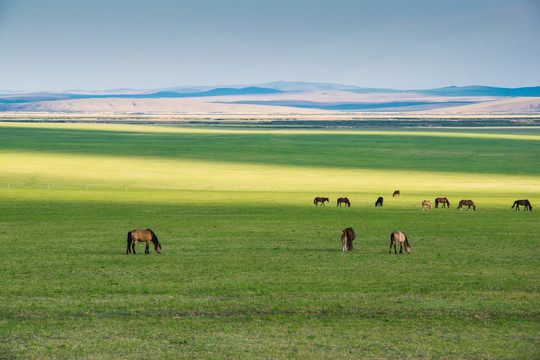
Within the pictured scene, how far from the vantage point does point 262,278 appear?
771 inches

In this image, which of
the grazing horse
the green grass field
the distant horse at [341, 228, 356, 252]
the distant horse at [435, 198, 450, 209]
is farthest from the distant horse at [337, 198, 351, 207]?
the grazing horse

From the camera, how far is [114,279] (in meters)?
19.3

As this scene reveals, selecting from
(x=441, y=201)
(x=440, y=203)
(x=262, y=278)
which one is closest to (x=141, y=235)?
(x=262, y=278)

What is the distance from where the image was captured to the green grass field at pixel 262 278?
13.7m

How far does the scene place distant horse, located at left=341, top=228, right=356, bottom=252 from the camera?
80.4ft

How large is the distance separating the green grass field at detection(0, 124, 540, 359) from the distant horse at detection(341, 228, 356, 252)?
1.28ft

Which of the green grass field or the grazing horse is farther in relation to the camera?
the grazing horse

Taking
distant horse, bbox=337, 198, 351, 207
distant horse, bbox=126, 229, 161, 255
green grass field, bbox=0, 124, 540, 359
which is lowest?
distant horse, bbox=337, 198, 351, 207

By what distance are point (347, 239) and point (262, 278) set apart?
5.84 m

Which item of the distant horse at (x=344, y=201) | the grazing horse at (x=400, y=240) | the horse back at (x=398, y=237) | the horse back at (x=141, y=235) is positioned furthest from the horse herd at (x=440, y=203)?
the horse back at (x=141, y=235)

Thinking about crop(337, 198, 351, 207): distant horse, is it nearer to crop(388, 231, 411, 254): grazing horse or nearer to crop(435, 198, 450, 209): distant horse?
crop(435, 198, 450, 209): distant horse

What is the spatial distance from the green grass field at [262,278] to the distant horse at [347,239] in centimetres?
39

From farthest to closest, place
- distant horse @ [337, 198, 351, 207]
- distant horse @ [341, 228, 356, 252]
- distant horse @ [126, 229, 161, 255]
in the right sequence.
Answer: distant horse @ [337, 198, 351, 207], distant horse @ [341, 228, 356, 252], distant horse @ [126, 229, 161, 255]

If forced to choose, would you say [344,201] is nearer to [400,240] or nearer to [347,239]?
[347,239]
